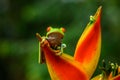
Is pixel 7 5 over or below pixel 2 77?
over

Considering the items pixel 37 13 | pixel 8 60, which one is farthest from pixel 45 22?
pixel 8 60

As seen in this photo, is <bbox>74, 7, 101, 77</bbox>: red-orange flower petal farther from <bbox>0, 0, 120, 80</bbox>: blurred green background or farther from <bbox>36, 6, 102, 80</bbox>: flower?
<bbox>0, 0, 120, 80</bbox>: blurred green background

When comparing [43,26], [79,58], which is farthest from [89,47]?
[43,26]

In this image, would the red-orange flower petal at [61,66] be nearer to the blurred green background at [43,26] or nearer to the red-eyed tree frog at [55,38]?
the red-eyed tree frog at [55,38]

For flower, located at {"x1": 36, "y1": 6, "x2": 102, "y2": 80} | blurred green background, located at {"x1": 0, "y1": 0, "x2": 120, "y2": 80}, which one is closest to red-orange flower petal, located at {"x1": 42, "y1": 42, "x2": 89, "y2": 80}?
flower, located at {"x1": 36, "y1": 6, "x2": 102, "y2": 80}

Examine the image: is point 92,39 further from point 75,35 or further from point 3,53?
point 3,53

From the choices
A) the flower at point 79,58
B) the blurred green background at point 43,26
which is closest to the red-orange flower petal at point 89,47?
the flower at point 79,58
